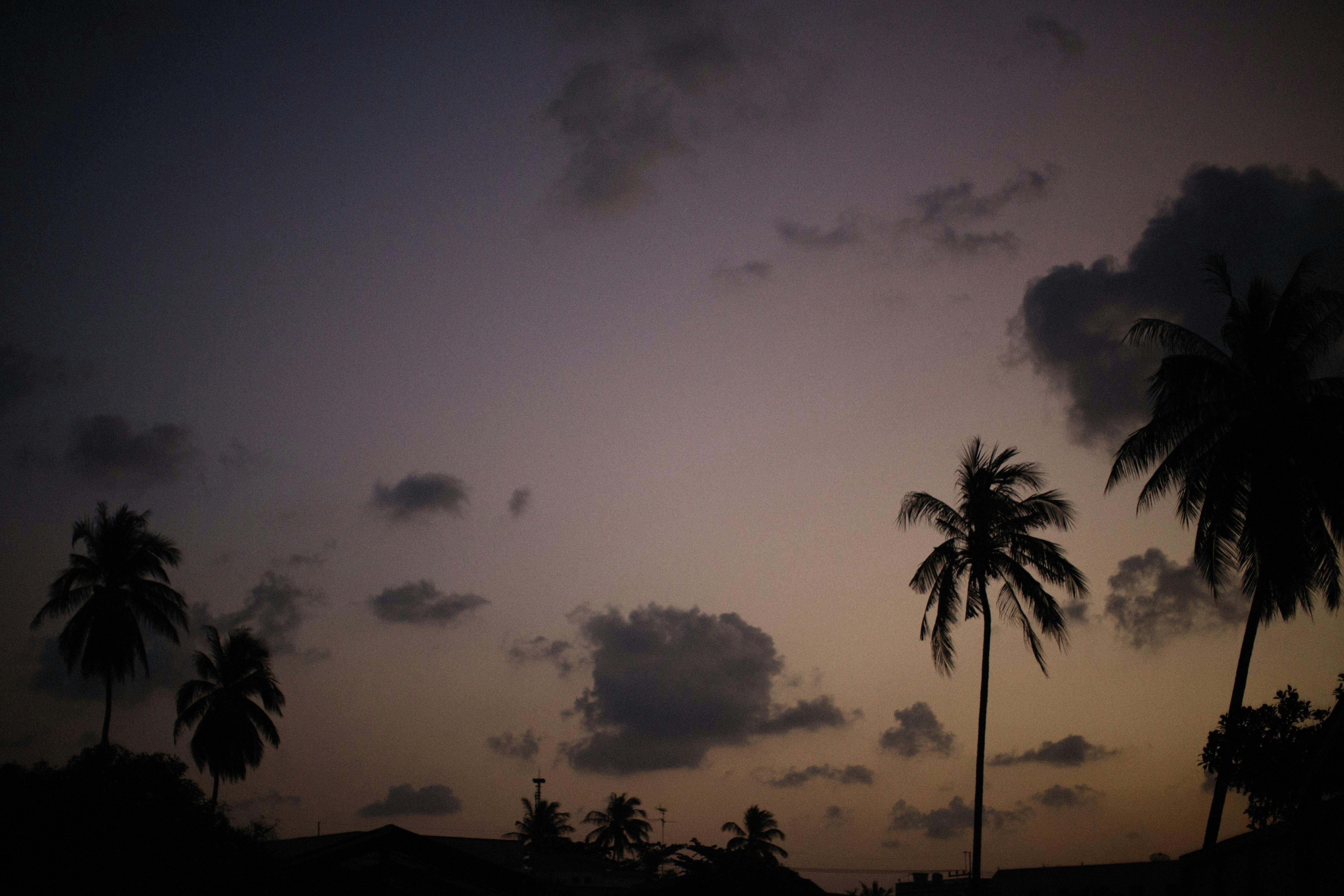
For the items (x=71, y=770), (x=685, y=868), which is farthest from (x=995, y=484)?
(x=71, y=770)

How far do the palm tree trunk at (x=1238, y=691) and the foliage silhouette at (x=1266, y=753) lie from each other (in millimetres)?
520

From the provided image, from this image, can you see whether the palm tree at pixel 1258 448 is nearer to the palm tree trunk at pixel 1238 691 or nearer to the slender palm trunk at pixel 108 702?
the palm tree trunk at pixel 1238 691

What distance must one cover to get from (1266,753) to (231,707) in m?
43.7

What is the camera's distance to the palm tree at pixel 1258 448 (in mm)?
21125

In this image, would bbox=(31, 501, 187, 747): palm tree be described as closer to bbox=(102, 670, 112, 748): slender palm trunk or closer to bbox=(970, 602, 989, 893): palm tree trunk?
bbox=(102, 670, 112, 748): slender palm trunk

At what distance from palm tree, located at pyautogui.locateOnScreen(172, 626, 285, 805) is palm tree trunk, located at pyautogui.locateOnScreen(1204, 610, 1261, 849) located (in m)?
41.5

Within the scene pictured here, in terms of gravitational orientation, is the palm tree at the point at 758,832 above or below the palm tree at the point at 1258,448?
below

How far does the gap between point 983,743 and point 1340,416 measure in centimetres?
1357

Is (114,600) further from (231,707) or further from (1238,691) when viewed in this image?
(1238,691)

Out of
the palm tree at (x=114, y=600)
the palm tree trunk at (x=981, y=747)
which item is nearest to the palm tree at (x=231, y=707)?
the palm tree at (x=114, y=600)

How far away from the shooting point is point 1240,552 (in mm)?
22578

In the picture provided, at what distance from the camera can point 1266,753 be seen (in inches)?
800

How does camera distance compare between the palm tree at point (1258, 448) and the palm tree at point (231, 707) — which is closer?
the palm tree at point (1258, 448)

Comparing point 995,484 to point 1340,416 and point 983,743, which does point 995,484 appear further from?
point 1340,416
